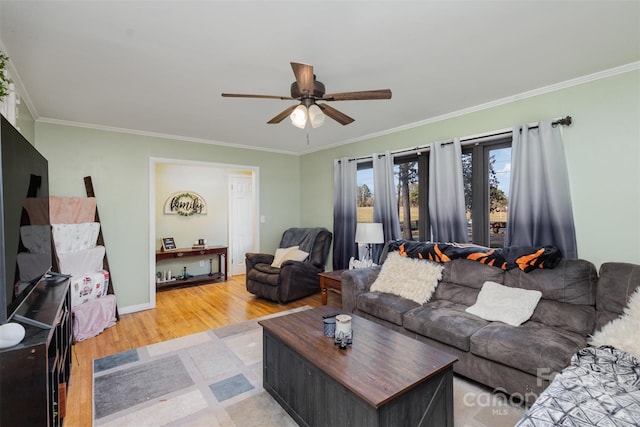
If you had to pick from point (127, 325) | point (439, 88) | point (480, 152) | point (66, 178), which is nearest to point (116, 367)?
point (127, 325)

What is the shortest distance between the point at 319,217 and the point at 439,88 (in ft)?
10.0

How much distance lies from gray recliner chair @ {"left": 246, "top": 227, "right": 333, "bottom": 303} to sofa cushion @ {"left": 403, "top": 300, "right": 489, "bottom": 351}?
6.41 ft

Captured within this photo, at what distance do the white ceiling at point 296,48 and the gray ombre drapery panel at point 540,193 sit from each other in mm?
488

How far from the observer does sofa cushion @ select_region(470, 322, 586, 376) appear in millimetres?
1845

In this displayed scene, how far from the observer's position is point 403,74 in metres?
2.42

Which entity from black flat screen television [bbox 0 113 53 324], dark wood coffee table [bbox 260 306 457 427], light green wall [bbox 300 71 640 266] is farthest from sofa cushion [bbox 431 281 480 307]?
black flat screen television [bbox 0 113 53 324]

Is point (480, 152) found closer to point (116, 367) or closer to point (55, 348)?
point (55, 348)

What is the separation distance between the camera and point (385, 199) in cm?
402

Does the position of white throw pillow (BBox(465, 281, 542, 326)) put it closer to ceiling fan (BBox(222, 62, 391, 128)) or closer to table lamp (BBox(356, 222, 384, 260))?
table lamp (BBox(356, 222, 384, 260))

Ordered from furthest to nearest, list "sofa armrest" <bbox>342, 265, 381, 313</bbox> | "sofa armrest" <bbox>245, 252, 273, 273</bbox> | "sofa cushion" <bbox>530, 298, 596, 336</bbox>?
"sofa armrest" <bbox>245, 252, 273, 273</bbox> < "sofa armrest" <bbox>342, 265, 381, 313</bbox> < "sofa cushion" <bbox>530, 298, 596, 336</bbox>

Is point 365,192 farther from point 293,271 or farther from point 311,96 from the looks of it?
point 311,96

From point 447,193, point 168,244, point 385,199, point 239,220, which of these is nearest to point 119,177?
point 168,244

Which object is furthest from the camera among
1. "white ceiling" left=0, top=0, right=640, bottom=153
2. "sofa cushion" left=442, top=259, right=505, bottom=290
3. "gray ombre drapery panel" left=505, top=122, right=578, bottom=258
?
"sofa cushion" left=442, top=259, right=505, bottom=290

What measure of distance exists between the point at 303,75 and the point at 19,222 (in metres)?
1.69
